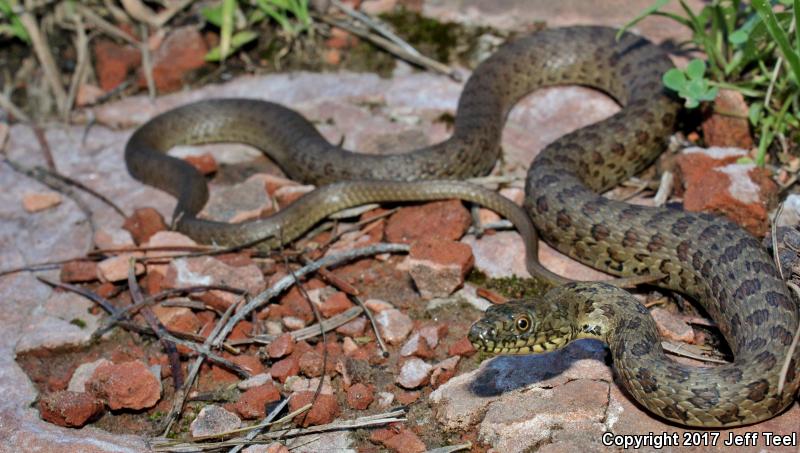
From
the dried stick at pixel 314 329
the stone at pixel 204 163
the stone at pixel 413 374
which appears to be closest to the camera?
the stone at pixel 413 374

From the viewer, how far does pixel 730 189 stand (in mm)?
6090

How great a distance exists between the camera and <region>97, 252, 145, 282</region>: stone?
21.2ft

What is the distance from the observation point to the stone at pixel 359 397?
5.23 metres

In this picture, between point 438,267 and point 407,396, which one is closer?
point 407,396

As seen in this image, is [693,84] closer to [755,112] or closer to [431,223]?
[755,112]

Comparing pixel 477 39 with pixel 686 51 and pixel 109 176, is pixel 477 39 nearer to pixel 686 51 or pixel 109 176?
pixel 686 51

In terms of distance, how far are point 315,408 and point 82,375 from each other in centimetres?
175

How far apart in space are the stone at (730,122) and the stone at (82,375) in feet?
16.6

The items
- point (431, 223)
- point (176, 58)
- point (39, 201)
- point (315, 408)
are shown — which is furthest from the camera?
point (176, 58)

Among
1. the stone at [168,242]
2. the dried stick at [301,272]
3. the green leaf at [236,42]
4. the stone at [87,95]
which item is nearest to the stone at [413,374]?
the dried stick at [301,272]

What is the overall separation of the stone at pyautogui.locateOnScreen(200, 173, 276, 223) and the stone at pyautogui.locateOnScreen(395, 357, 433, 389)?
237cm

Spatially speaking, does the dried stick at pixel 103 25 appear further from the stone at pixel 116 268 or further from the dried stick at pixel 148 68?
the stone at pixel 116 268

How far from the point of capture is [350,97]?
328 inches

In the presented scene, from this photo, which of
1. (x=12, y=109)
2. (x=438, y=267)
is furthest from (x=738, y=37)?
(x=12, y=109)
